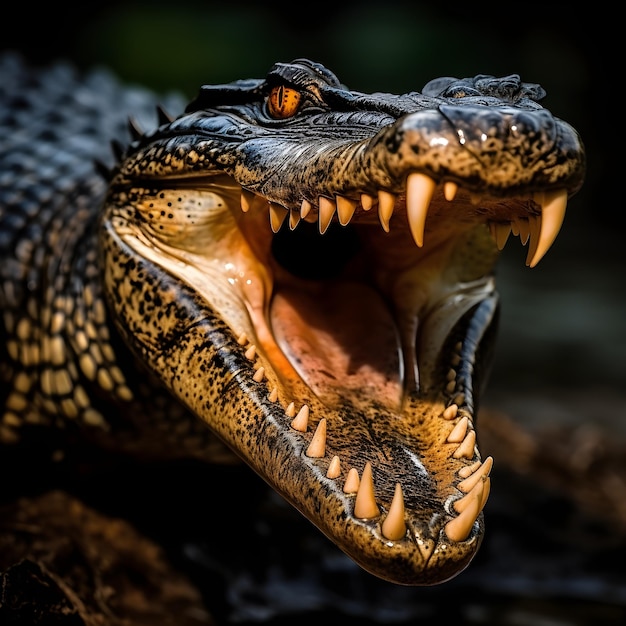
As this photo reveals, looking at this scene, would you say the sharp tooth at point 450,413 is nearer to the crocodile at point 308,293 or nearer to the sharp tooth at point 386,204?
the crocodile at point 308,293

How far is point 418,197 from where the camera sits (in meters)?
1.67

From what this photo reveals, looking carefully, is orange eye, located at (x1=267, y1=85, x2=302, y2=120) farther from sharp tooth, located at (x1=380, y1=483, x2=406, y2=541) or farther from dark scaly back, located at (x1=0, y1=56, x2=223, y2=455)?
sharp tooth, located at (x1=380, y1=483, x2=406, y2=541)

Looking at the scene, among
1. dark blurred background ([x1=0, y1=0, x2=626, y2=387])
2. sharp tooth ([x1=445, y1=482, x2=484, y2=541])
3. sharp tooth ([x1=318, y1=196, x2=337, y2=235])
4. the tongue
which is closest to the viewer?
sharp tooth ([x1=445, y1=482, x2=484, y2=541])

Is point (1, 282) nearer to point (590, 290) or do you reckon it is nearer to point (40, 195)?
point (40, 195)

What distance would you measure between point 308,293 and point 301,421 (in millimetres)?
717

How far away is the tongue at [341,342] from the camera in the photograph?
7.40ft

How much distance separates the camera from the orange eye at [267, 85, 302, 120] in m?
2.26

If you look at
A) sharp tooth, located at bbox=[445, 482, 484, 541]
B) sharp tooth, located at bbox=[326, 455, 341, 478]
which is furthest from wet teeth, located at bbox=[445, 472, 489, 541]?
sharp tooth, located at bbox=[326, 455, 341, 478]

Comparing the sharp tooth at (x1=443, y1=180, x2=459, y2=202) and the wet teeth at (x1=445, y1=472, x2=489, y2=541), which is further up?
the sharp tooth at (x1=443, y1=180, x2=459, y2=202)

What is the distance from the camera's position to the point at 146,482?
3.07m

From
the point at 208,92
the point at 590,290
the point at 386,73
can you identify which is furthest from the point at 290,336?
the point at 386,73

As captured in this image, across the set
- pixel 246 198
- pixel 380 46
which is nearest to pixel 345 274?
pixel 246 198

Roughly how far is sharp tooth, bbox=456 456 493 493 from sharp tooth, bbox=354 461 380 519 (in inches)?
8.6

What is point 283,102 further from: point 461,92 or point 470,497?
point 470,497
